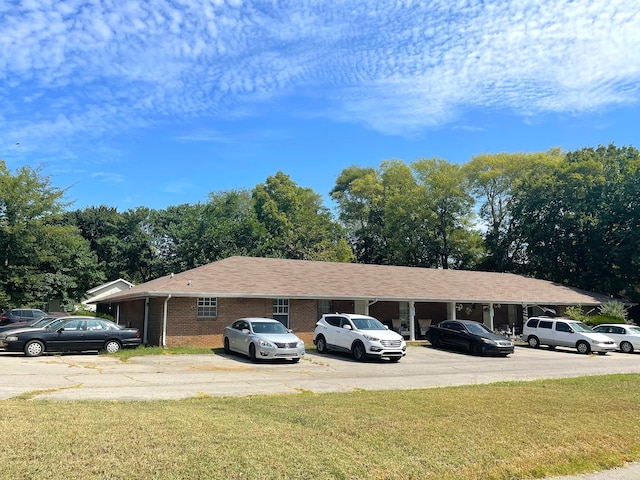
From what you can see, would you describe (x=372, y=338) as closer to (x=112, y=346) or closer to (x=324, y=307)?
(x=324, y=307)

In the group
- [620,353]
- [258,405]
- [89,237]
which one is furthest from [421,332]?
[89,237]

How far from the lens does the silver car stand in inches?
701

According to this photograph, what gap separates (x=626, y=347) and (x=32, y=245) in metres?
38.5

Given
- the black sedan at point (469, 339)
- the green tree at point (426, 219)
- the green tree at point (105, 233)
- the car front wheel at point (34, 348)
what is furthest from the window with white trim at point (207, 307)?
the green tree at point (105, 233)

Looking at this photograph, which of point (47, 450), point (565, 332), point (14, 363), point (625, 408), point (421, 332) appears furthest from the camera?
point (421, 332)

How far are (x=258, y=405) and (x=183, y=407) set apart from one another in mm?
1265

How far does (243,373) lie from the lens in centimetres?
1520

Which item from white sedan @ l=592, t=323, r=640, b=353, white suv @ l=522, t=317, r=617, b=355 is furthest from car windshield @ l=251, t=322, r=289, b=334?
white sedan @ l=592, t=323, r=640, b=353

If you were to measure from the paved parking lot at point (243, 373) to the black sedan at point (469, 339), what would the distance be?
0.61 m

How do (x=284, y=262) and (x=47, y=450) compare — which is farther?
(x=284, y=262)

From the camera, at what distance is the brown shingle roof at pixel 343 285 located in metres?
23.3

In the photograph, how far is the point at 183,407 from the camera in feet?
28.7

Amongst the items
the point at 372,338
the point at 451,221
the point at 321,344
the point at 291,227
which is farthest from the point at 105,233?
the point at 372,338

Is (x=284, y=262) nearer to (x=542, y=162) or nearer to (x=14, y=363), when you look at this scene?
(x=14, y=363)
